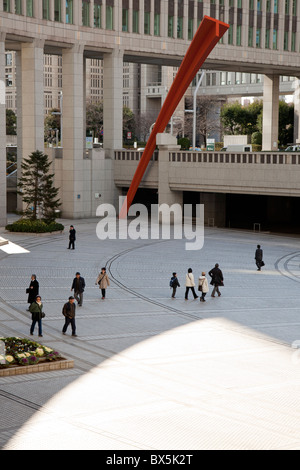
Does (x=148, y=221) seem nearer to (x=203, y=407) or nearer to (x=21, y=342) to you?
(x=21, y=342)

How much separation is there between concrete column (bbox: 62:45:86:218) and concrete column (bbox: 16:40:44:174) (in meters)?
2.57

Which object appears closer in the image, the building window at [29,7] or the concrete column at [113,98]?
the building window at [29,7]

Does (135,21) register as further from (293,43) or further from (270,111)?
(270,111)

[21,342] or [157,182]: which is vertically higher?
[157,182]

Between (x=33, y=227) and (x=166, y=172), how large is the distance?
11784mm

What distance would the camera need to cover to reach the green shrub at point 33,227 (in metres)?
45.6

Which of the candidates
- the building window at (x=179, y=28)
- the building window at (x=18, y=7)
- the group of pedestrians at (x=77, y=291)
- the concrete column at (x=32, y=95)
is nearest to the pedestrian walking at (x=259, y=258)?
the group of pedestrians at (x=77, y=291)

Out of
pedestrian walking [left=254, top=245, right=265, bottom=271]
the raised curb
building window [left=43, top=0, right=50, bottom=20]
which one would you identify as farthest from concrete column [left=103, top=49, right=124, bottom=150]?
the raised curb

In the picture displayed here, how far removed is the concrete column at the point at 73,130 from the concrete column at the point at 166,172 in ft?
19.4

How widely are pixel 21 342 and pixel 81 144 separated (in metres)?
36.7

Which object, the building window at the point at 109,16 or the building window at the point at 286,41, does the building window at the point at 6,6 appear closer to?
the building window at the point at 109,16

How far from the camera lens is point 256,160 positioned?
47969 millimetres

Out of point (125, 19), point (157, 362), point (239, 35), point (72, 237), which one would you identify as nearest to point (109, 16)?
point (125, 19)

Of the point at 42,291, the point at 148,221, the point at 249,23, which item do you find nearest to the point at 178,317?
the point at 42,291
